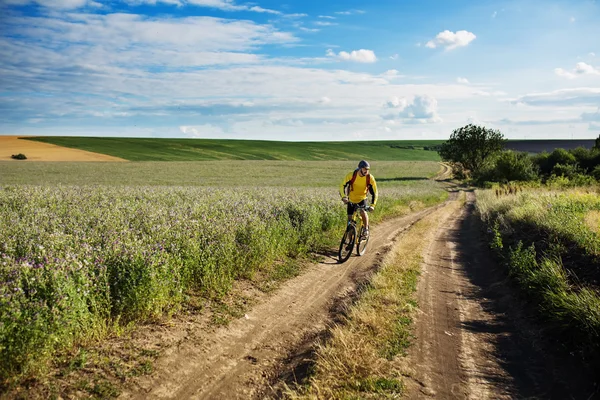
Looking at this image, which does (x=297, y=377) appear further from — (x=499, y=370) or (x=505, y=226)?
(x=505, y=226)

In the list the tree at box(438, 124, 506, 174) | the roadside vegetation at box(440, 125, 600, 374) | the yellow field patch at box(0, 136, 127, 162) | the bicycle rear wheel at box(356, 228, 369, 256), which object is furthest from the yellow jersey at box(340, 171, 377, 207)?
the yellow field patch at box(0, 136, 127, 162)

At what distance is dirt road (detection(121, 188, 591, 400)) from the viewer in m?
4.70

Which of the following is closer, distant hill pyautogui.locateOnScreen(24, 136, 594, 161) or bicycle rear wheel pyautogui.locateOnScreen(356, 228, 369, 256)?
bicycle rear wheel pyautogui.locateOnScreen(356, 228, 369, 256)

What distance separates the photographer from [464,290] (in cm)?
899

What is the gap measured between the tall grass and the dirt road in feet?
3.45

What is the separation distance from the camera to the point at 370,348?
549 centimetres

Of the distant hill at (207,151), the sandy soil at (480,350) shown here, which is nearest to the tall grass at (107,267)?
the sandy soil at (480,350)

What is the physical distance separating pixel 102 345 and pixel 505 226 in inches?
543

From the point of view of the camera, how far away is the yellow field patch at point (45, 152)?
242 feet

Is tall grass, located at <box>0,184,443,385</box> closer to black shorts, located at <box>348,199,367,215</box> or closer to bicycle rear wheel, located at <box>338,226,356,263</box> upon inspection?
bicycle rear wheel, located at <box>338,226,356,263</box>

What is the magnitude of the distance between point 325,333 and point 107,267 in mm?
3532

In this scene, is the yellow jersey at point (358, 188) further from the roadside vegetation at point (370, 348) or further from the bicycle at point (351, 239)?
the roadside vegetation at point (370, 348)

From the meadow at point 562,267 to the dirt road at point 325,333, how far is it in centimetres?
50

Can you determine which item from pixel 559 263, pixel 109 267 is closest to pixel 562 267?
pixel 559 263
